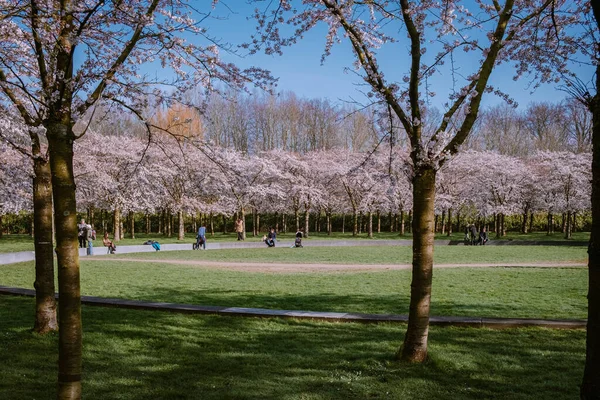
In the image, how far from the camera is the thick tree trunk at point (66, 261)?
347 centimetres

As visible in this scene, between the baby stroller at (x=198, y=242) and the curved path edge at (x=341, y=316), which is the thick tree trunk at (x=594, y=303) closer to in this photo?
the curved path edge at (x=341, y=316)

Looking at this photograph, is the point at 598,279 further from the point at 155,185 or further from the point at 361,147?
the point at 361,147

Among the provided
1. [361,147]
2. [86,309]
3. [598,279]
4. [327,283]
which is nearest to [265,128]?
[361,147]

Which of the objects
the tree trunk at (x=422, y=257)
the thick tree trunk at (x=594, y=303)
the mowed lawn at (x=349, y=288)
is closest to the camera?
the thick tree trunk at (x=594, y=303)

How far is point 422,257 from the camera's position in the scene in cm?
534

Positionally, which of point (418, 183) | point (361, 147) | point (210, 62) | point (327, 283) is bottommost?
point (327, 283)

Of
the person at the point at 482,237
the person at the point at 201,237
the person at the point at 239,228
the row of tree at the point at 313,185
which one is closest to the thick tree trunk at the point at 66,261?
the person at the point at 201,237

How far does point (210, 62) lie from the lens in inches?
216

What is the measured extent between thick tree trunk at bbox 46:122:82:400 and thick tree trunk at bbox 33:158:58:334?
136 inches

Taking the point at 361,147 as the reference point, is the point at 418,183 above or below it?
below

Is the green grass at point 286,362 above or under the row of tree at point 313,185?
under

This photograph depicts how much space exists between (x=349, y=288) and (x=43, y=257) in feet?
24.0

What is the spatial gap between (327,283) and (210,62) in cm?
883

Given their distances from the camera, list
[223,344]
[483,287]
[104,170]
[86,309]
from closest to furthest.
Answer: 1. [223,344]
2. [86,309]
3. [483,287]
4. [104,170]
